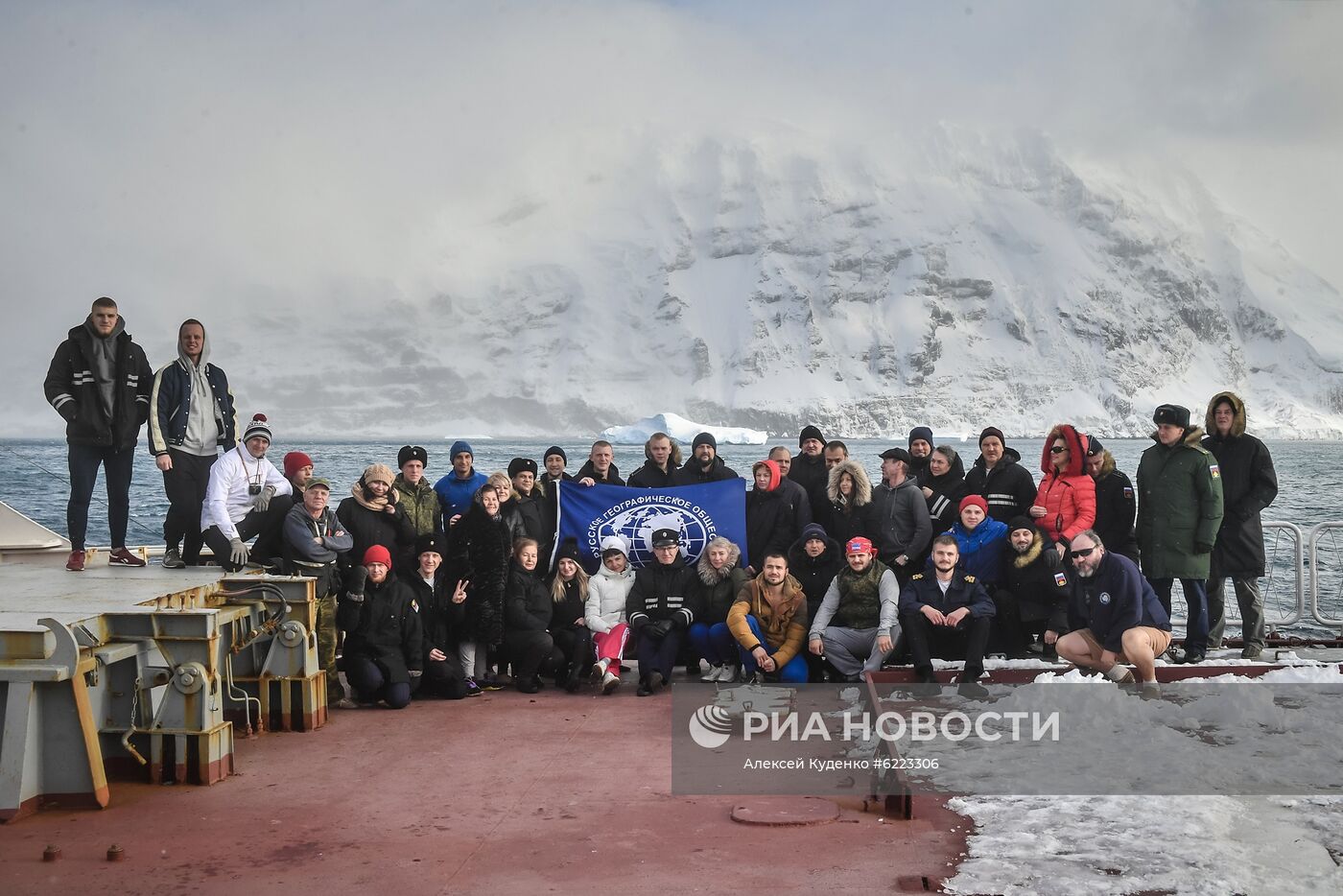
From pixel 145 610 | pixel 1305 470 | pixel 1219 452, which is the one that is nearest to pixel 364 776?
pixel 145 610

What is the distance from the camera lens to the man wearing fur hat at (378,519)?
836 centimetres

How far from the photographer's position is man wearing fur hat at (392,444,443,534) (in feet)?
29.2

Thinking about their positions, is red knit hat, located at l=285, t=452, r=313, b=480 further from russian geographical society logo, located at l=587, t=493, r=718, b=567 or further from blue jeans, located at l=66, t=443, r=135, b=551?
russian geographical society logo, located at l=587, t=493, r=718, b=567

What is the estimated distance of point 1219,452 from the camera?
29.2ft

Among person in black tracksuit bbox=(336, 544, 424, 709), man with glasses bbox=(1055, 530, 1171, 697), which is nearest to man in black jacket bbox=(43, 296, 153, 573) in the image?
person in black tracksuit bbox=(336, 544, 424, 709)

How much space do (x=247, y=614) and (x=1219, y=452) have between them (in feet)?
22.9

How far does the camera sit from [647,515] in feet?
32.4

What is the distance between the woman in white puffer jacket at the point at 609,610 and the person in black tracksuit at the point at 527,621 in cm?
33

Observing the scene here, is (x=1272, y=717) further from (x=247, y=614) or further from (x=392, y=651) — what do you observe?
(x=247, y=614)

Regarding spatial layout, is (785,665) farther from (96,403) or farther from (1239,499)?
(96,403)

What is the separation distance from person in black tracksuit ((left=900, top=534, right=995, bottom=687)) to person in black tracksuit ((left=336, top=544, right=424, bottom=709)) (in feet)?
11.2

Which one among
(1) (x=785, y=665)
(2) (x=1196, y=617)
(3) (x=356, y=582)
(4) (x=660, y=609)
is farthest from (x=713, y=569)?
(2) (x=1196, y=617)

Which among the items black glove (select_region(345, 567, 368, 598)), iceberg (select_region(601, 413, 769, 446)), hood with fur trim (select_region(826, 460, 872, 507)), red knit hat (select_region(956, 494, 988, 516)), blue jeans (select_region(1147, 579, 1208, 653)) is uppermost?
iceberg (select_region(601, 413, 769, 446))

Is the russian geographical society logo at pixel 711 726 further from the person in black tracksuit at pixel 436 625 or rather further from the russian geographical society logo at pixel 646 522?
the russian geographical society logo at pixel 646 522
